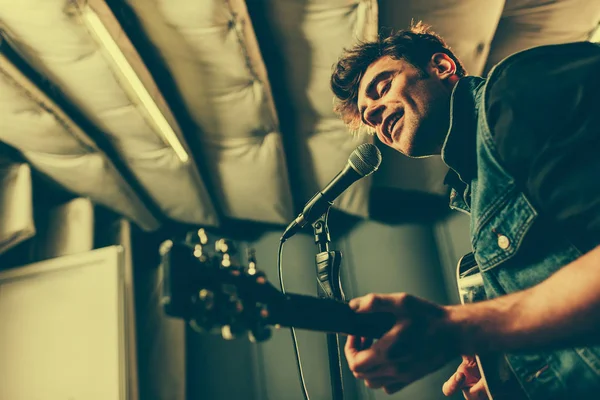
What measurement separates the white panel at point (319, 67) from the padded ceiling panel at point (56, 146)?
1.03 m

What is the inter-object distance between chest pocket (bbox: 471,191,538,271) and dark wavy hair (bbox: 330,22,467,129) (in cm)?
77

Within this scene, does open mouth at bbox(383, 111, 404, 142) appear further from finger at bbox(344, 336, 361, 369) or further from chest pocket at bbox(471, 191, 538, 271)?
finger at bbox(344, 336, 361, 369)

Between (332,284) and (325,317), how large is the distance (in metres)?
0.56

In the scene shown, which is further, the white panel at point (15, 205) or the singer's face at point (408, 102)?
the white panel at point (15, 205)

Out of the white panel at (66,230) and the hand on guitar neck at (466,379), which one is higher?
the hand on guitar neck at (466,379)

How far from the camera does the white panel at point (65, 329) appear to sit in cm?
219

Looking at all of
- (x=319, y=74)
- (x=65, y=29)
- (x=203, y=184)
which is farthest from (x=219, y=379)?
(x=65, y=29)

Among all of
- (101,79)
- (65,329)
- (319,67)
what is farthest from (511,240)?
(65,329)

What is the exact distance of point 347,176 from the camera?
145cm

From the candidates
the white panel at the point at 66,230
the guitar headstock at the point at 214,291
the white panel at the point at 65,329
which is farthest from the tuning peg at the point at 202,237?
the white panel at the point at 66,230

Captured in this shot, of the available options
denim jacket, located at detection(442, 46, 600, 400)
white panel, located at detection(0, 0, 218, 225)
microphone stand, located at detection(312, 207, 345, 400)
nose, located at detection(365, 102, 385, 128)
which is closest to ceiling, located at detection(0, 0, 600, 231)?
white panel, located at detection(0, 0, 218, 225)

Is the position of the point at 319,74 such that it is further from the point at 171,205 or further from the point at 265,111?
the point at 171,205

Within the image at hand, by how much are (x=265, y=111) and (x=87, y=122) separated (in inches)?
35.8

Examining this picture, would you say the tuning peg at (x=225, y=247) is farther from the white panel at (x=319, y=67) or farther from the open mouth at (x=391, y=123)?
the white panel at (x=319, y=67)
